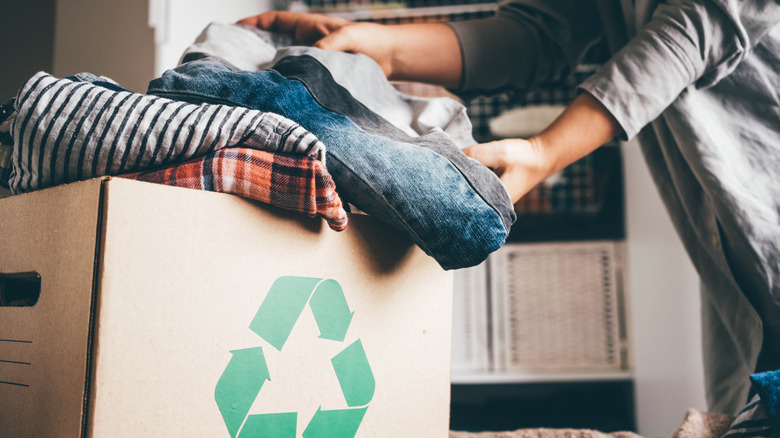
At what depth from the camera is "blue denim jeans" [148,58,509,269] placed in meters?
0.47

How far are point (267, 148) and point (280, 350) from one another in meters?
0.16

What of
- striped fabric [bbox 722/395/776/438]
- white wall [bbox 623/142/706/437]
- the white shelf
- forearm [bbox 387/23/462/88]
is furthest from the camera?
the white shelf

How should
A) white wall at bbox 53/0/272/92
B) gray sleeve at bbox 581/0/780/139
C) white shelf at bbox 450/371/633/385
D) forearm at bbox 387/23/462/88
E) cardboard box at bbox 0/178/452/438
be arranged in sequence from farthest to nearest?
white shelf at bbox 450/371/633/385
white wall at bbox 53/0/272/92
forearm at bbox 387/23/462/88
gray sleeve at bbox 581/0/780/139
cardboard box at bbox 0/178/452/438

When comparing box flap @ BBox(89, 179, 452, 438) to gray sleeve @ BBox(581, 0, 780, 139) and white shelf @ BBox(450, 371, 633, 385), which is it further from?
white shelf @ BBox(450, 371, 633, 385)

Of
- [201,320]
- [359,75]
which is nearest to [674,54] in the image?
[359,75]

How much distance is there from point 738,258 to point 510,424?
2.68ft

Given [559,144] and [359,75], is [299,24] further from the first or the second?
[559,144]

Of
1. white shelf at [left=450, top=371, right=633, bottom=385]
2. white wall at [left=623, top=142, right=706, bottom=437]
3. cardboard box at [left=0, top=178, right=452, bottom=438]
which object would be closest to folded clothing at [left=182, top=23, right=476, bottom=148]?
A: cardboard box at [left=0, top=178, right=452, bottom=438]

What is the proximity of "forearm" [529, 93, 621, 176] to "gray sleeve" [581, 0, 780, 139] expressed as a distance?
11 mm

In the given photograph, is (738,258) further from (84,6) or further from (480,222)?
(84,6)

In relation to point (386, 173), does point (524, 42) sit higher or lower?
higher

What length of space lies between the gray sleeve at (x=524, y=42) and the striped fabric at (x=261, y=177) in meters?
0.41

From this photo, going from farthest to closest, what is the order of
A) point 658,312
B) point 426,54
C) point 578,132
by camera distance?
point 658,312
point 426,54
point 578,132

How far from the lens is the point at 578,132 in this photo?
2.06ft
